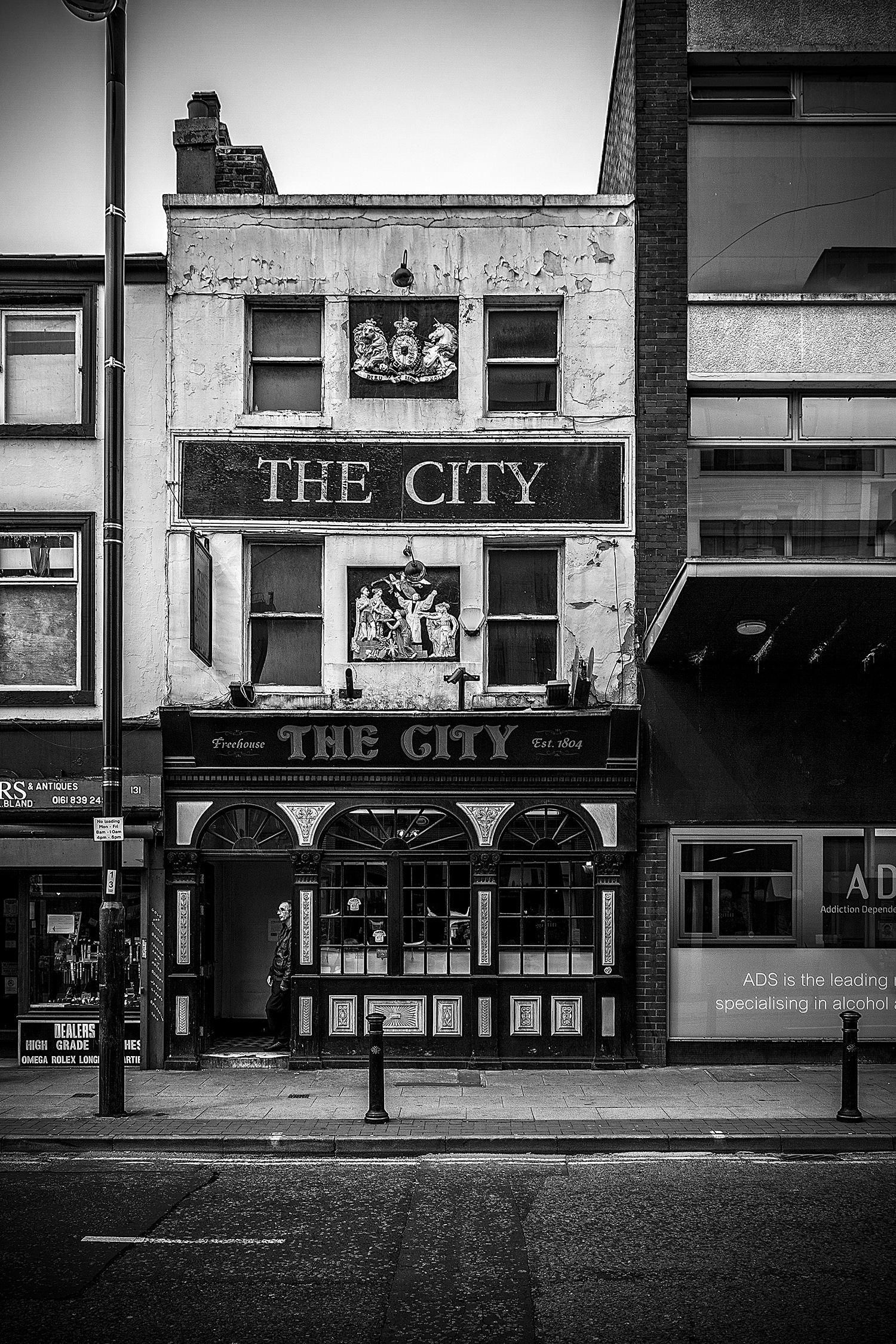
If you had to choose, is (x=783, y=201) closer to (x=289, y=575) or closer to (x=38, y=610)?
(x=289, y=575)

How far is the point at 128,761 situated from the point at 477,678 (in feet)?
14.8

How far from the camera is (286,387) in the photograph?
50.5ft

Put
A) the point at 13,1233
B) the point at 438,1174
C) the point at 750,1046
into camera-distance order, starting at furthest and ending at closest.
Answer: the point at 750,1046, the point at 438,1174, the point at 13,1233

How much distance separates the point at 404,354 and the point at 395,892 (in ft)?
22.4

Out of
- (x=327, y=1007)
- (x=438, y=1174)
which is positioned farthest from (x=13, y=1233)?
(x=327, y=1007)

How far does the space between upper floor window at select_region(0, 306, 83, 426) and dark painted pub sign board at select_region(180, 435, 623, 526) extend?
1863 mm

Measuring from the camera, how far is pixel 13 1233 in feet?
28.0

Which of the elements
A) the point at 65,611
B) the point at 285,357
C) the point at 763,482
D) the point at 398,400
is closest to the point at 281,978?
the point at 65,611

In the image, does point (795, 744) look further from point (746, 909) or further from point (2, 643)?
point (2, 643)

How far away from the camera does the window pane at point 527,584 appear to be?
1525 centimetres

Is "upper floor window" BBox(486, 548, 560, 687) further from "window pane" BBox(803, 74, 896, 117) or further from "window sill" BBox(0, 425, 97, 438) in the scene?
"window pane" BBox(803, 74, 896, 117)

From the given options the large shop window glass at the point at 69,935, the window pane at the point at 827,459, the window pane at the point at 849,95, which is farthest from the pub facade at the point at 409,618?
the window pane at the point at 849,95

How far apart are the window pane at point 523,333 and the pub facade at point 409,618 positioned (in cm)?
4

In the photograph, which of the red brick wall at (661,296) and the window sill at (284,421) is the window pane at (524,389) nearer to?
the red brick wall at (661,296)
